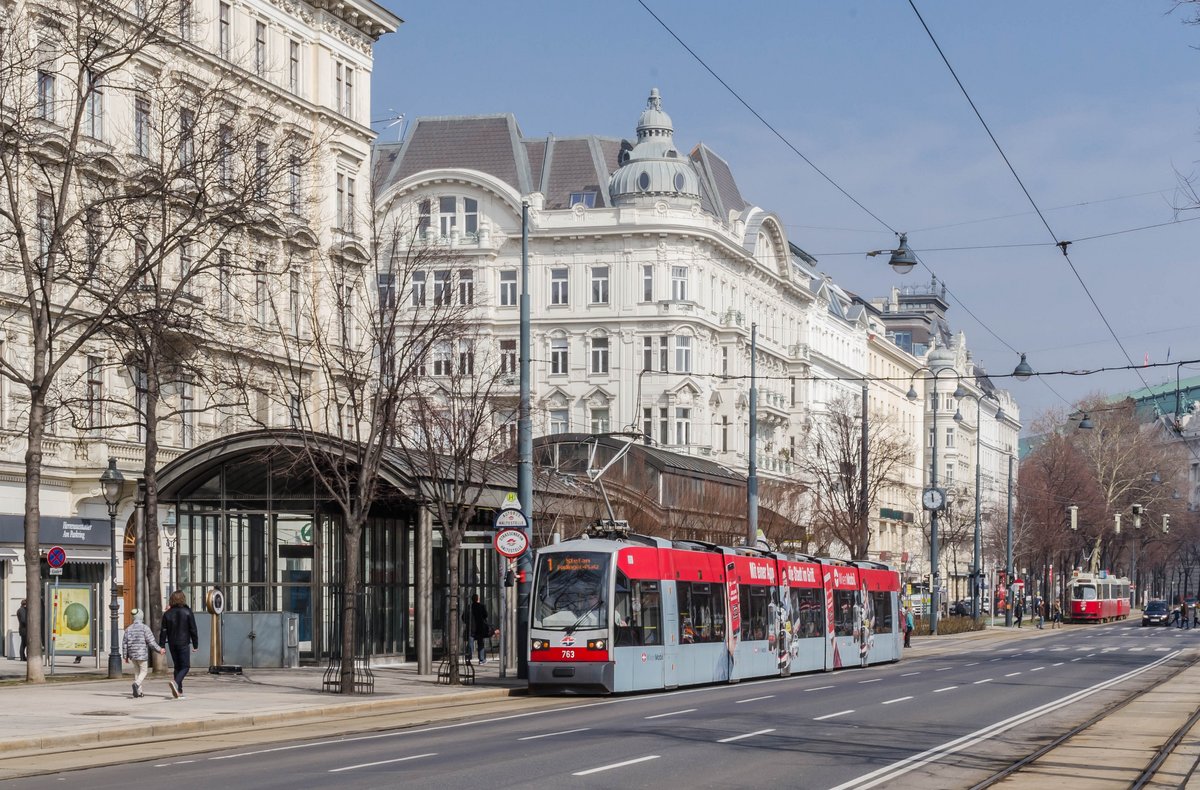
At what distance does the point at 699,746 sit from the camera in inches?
766

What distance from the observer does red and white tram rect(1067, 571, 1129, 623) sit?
97.4 metres

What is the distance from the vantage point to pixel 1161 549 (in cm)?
13925

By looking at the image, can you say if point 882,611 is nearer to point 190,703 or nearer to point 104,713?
point 190,703

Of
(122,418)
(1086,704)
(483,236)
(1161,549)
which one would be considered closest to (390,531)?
(122,418)

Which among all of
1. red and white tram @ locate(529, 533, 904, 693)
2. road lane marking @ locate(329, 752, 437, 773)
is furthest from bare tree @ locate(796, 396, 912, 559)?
road lane marking @ locate(329, 752, 437, 773)

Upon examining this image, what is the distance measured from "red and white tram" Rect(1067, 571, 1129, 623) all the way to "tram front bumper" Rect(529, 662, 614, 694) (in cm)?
7300

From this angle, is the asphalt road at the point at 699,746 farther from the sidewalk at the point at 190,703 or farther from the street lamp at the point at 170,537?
the street lamp at the point at 170,537

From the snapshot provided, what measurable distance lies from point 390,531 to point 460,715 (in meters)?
12.8

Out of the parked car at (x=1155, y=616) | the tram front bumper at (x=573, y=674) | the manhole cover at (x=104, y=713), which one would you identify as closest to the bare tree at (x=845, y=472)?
the parked car at (x=1155, y=616)

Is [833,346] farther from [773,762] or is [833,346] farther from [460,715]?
[773,762]

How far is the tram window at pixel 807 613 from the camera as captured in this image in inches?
1543

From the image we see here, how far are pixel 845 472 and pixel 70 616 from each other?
39.0m

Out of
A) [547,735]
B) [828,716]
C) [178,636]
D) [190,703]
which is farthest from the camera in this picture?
[178,636]

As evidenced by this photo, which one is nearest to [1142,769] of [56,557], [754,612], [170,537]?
[754,612]
